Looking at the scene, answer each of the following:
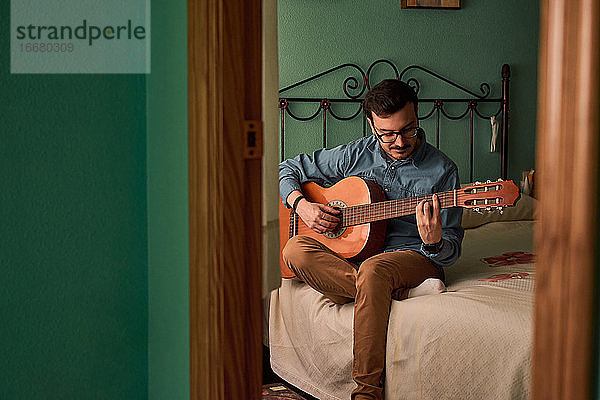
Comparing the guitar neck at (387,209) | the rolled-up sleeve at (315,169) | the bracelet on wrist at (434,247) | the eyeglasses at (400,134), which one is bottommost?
the bracelet on wrist at (434,247)

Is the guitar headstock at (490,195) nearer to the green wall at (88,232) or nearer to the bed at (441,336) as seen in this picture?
the bed at (441,336)

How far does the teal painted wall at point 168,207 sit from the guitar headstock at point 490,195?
4.12 ft

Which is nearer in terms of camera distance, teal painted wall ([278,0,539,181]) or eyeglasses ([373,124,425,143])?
eyeglasses ([373,124,425,143])

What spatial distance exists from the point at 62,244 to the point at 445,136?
279cm

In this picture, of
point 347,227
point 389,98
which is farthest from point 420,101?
point 347,227

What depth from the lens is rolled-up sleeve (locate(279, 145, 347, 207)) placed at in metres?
2.94

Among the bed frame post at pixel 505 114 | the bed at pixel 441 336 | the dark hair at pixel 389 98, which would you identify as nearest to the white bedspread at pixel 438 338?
the bed at pixel 441 336

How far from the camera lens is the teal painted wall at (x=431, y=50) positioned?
3635 millimetres

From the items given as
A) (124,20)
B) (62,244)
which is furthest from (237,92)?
(62,244)

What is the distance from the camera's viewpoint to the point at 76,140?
1.62 m

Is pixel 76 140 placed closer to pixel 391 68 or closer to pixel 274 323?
pixel 274 323

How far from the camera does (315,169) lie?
3.01 meters

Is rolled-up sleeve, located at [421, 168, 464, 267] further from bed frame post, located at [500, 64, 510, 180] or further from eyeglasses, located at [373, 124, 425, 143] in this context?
bed frame post, located at [500, 64, 510, 180]

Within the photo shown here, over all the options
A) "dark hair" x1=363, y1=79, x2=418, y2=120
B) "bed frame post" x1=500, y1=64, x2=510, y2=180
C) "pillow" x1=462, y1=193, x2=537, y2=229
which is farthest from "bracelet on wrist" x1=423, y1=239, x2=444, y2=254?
"bed frame post" x1=500, y1=64, x2=510, y2=180
